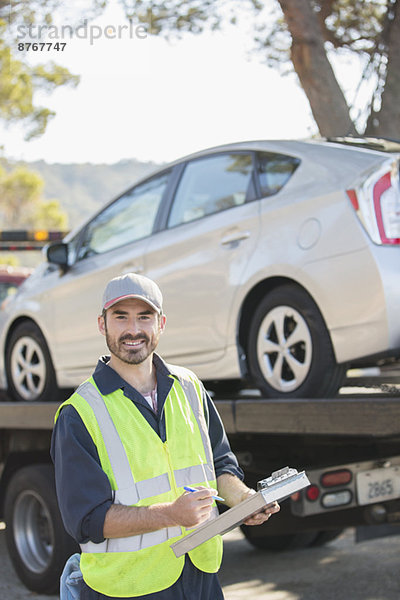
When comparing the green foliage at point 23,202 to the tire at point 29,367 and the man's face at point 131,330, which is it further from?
the man's face at point 131,330

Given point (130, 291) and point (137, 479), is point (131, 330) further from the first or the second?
point (137, 479)

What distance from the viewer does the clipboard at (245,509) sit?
6.84ft

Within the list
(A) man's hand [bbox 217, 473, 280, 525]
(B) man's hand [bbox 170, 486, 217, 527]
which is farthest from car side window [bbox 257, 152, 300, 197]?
(B) man's hand [bbox 170, 486, 217, 527]

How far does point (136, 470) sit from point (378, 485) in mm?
2108

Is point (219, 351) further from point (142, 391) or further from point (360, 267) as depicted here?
point (142, 391)

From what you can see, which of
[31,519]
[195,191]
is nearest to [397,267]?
[195,191]

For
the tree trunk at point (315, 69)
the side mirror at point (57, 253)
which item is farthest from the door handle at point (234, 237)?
the tree trunk at point (315, 69)

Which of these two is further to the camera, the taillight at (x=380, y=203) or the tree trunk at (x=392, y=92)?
the tree trunk at (x=392, y=92)

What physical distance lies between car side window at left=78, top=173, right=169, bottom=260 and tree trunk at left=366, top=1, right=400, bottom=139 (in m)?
2.81

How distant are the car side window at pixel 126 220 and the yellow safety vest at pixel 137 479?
116 inches

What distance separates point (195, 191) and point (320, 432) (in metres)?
1.81

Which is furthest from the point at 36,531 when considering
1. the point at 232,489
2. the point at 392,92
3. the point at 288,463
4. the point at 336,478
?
the point at 392,92

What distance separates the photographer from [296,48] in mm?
7180

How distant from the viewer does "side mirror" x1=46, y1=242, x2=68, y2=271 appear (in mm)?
5566
